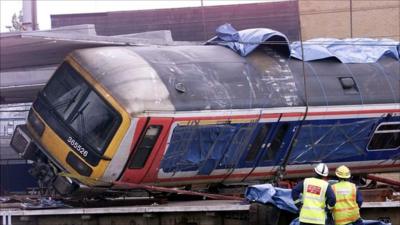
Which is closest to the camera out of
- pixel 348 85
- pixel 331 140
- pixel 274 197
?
pixel 274 197

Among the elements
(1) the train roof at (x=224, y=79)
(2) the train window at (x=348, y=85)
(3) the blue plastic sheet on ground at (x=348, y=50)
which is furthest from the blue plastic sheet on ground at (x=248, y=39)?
(2) the train window at (x=348, y=85)

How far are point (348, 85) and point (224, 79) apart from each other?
2.47 m

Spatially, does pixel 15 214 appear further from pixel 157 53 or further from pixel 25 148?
pixel 157 53

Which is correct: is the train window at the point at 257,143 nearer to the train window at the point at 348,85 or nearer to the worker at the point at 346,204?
the train window at the point at 348,85

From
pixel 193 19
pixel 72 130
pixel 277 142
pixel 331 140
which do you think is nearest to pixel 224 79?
pixel 277 142

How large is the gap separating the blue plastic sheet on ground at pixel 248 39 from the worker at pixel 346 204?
381 cm

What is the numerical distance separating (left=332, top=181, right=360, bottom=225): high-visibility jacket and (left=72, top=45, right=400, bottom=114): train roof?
9.39ft

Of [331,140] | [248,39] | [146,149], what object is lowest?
[331,140]

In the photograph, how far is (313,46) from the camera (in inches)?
516

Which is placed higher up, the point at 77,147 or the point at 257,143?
the point at 77,147

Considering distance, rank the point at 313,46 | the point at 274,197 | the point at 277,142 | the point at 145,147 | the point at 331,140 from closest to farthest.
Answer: the point at 274,197 → the point at 145,147 → the point at 277,142 → the point at 331,140 → the point at 313,46

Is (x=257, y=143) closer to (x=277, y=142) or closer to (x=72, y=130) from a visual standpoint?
(x=277, y=142)

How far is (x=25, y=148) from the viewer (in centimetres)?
1209

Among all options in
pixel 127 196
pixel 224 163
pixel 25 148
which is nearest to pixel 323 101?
pixel 224 163
